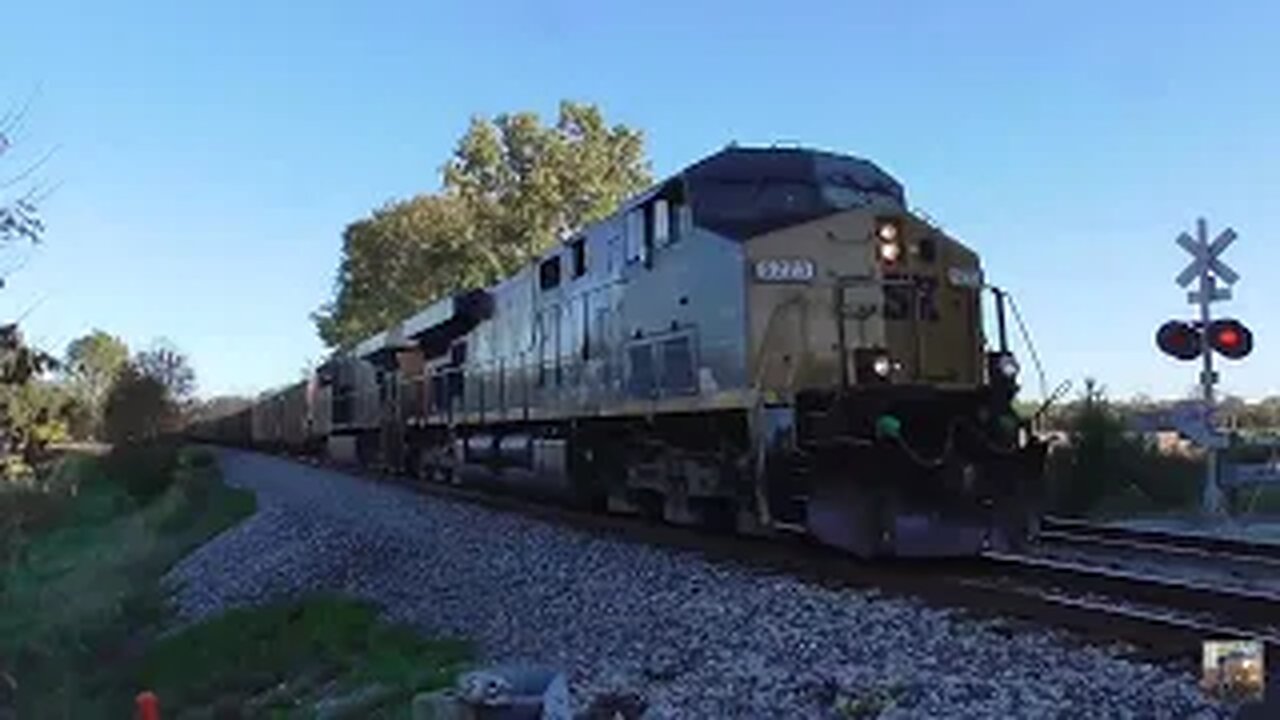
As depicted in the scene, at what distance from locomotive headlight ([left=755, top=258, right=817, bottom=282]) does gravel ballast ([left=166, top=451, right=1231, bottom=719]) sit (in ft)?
8.11

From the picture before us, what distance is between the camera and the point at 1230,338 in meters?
17.9

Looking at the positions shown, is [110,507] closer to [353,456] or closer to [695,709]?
[353,456]

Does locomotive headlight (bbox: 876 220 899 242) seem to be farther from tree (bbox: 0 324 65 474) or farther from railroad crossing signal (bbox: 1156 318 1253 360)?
tree (bbox: 0 324 65 474)

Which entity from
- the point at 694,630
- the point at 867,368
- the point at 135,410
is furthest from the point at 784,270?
the point at 135,410

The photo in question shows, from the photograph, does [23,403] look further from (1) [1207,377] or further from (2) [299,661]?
(1) [1207,377]

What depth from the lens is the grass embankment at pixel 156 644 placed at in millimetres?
10477

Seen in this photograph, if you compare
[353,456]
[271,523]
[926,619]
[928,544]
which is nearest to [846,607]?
[926,619]

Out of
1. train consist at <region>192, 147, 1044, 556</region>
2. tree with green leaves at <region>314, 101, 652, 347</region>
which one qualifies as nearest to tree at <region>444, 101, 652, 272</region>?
tree with green leaves at <region>314, 101, 652, 347</region>

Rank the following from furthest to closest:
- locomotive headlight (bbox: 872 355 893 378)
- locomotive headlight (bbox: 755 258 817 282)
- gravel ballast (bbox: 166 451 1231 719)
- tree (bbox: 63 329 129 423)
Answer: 1. tree (bbox: 63 329 129 423)
2. locomotive headlight (bbox: 755 258 817 282)
3. locomotive headlight (bbox: 872 355 893 378)
4. gravel ballast (bbox: 166 451 1231 719)

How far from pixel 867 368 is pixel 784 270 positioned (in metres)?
1.10

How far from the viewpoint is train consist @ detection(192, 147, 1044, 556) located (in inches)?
446

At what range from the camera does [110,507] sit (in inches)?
1510

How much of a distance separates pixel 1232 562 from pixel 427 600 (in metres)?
6.85

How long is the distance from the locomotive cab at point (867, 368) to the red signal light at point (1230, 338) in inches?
225
